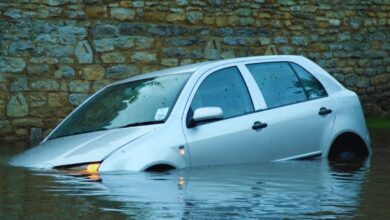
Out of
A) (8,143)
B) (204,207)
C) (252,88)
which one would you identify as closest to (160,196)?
(204,207)

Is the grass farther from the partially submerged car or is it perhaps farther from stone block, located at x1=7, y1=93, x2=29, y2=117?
the partially submerged car

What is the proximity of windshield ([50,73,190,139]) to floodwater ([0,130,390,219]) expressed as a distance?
0.68 meters

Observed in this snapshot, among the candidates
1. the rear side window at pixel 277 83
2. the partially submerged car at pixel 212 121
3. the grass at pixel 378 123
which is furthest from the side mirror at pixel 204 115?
the grass at pixel 378 123

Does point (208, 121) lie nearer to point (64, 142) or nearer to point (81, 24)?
point (64, 142)

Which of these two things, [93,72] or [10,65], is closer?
[10,65]

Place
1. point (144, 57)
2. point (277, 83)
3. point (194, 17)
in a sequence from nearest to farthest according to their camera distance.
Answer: point (277, 83) → point (144, 57) → point (194, 17)

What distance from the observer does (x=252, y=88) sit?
30.7 ft

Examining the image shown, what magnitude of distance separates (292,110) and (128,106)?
1504 mm

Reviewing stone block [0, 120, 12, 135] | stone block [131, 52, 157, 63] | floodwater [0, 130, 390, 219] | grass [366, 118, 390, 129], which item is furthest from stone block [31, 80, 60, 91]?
floodwater [0, 130, 390, 219]

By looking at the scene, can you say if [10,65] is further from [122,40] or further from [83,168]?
[83,168]

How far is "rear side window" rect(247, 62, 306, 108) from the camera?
31.1ft

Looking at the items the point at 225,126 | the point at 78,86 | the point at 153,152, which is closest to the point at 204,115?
the point at 225,126

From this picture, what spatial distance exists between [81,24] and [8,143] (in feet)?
7.84

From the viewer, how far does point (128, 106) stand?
9188 mm
